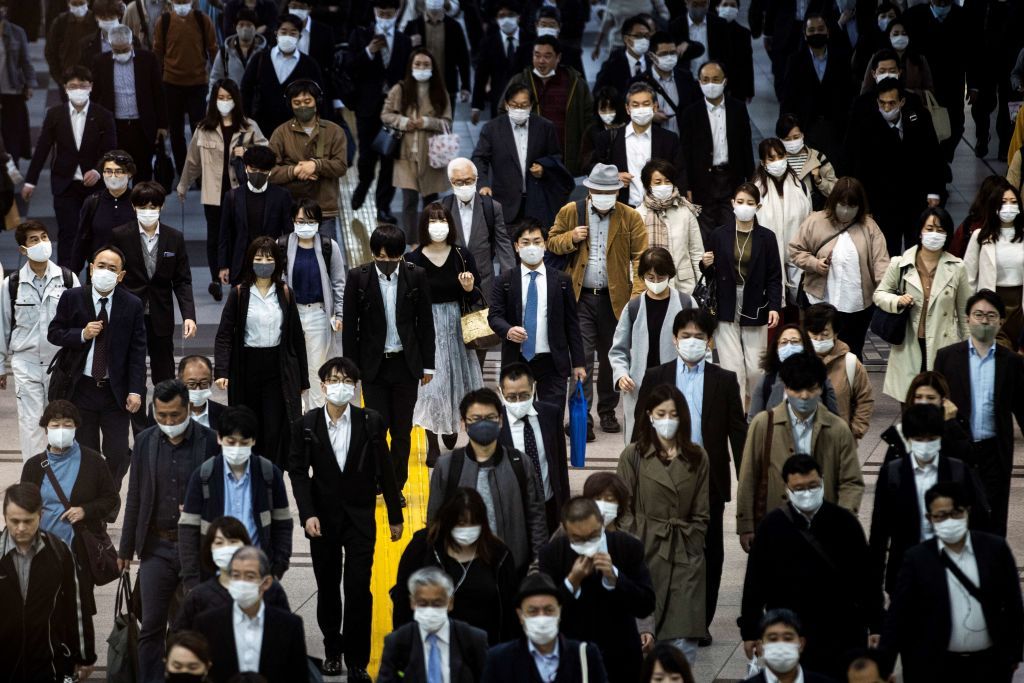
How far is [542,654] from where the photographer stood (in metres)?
9.43

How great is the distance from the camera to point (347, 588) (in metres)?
11.4

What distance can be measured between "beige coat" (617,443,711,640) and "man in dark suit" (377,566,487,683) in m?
1.69

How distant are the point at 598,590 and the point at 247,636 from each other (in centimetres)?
165

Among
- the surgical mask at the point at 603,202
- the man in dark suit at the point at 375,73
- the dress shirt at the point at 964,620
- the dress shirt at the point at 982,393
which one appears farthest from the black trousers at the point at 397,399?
the man in dark suit at the point at 375,73

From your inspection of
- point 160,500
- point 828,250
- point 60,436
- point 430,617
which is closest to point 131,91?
point 828,250

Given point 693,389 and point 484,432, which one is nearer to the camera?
point 484,432

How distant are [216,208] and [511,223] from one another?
2638mm

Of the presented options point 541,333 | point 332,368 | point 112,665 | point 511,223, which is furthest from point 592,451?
point 112,665

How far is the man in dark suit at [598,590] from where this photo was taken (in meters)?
9.98

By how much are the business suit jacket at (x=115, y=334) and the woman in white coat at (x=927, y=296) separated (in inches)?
190

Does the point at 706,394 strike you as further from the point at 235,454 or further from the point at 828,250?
the point at 828,250

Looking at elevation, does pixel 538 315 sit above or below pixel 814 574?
above

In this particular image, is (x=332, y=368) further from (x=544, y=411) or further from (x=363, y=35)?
(x=363, y=35)

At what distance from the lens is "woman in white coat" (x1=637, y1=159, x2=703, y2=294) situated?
14.9 meters
